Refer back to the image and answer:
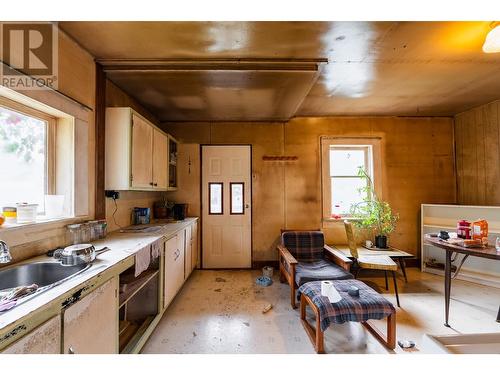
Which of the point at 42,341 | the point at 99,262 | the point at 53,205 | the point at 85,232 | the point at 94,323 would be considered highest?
the point at 53,205

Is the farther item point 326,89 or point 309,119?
point 309,119

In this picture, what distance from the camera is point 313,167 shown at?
12.9ft

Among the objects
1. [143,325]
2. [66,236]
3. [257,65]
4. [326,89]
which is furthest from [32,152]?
[326,89]

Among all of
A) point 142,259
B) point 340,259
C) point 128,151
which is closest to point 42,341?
point 142,259

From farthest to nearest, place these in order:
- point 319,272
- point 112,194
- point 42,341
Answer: point 319,272 → point 112,194 → point 42,341

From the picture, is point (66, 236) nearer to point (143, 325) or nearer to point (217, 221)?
point (143, 325)

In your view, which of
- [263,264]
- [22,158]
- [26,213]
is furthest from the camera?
[263,264]

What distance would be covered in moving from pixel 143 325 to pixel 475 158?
5083 millimetres

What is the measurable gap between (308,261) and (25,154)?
3145 mm

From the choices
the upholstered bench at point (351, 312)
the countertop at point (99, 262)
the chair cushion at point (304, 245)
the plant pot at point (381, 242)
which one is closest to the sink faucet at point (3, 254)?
the countertop at point (99, 262)

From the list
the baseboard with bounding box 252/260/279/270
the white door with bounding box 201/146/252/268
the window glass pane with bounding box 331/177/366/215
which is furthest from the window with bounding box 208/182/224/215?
the window glass pane with bounding box 331/177/366/215

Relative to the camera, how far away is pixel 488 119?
3414 millimetres

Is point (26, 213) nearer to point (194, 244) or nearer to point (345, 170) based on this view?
point (194, 244)
